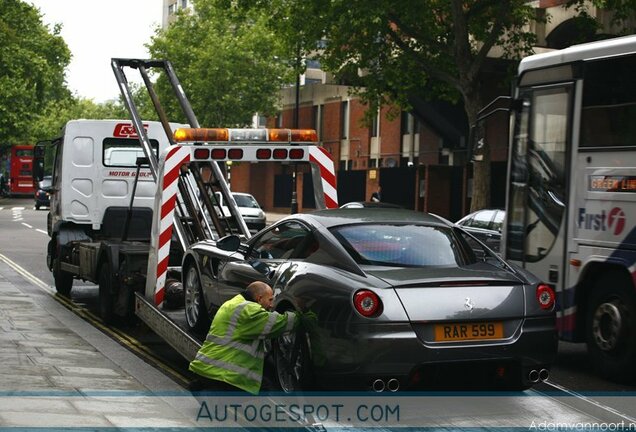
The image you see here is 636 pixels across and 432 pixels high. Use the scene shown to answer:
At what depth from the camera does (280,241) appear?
9.05 metres

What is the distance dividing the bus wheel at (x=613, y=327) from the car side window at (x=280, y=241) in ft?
10.6

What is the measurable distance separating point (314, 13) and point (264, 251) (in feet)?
72.7

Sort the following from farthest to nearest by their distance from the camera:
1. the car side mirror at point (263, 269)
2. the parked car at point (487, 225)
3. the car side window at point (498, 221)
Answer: the car side window at point (498, 221) < the parked car at point (487, 225) < the car side mirror at point (263, 269)

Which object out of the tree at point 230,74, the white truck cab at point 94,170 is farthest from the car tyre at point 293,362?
the tree at point 230,74

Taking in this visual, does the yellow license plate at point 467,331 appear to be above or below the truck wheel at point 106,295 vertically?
above

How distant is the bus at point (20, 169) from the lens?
3120 inches

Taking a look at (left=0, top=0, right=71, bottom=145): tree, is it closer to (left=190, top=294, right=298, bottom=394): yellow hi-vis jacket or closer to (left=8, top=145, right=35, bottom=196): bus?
(left=8, top=145, right=35, bottom=196): bus

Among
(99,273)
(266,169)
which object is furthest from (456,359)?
(266,169)

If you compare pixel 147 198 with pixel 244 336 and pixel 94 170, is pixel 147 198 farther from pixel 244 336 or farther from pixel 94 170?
pixel 244 336

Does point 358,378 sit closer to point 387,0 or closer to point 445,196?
point 387,0

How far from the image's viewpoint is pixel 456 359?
7.45 metres
